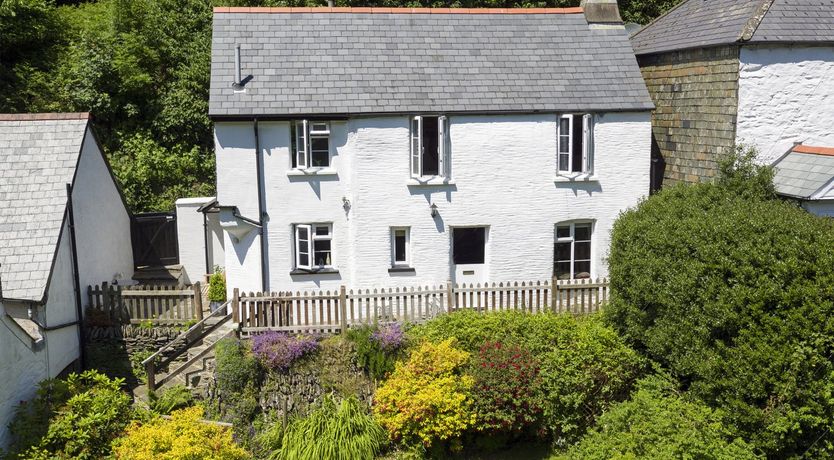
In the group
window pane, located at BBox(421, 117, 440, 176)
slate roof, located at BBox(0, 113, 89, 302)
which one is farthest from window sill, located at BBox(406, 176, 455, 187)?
slate roof, located at BBox(0, 113, 89, 302)

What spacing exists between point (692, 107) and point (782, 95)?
95.0 inches

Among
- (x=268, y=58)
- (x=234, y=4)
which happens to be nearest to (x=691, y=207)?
(x=268, y=58)

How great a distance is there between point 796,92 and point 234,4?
2020cm

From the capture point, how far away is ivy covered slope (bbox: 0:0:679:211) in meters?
27.7

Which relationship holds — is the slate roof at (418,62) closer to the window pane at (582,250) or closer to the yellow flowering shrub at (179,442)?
the window pane at (582,250)

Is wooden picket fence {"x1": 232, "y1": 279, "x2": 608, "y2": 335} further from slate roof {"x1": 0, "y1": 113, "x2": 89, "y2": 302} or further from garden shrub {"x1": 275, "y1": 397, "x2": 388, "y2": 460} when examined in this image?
slate roof {"x1": 0, "y1": 113, "x2": 89, "y2": 302}

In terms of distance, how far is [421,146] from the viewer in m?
19.8

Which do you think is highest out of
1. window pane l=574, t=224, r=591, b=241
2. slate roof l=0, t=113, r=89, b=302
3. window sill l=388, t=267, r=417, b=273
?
slate roof l=0, t=113, r=89, b=302

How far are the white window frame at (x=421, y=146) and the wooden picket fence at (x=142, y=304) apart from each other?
6149 millimetres

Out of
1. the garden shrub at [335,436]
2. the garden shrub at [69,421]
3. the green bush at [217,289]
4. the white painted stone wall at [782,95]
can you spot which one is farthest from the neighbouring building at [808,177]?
the garden shrub at [69,421]

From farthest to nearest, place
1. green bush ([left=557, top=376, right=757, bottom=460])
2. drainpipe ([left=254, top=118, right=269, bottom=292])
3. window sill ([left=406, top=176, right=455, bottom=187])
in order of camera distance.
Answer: window sill ([left=406, top=176, right=455, bottom=187]) → drainpipe ([left=254, top=118, right=269, bottom=292]) → green bush ([left=557, top=376, right=757, bottom=460])

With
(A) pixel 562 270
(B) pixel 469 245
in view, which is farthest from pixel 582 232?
(B) pixel 469 245

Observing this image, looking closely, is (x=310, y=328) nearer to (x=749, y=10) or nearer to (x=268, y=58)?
(x=268, y=58)

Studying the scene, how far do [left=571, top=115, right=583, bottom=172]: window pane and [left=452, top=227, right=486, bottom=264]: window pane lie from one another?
121 inches
